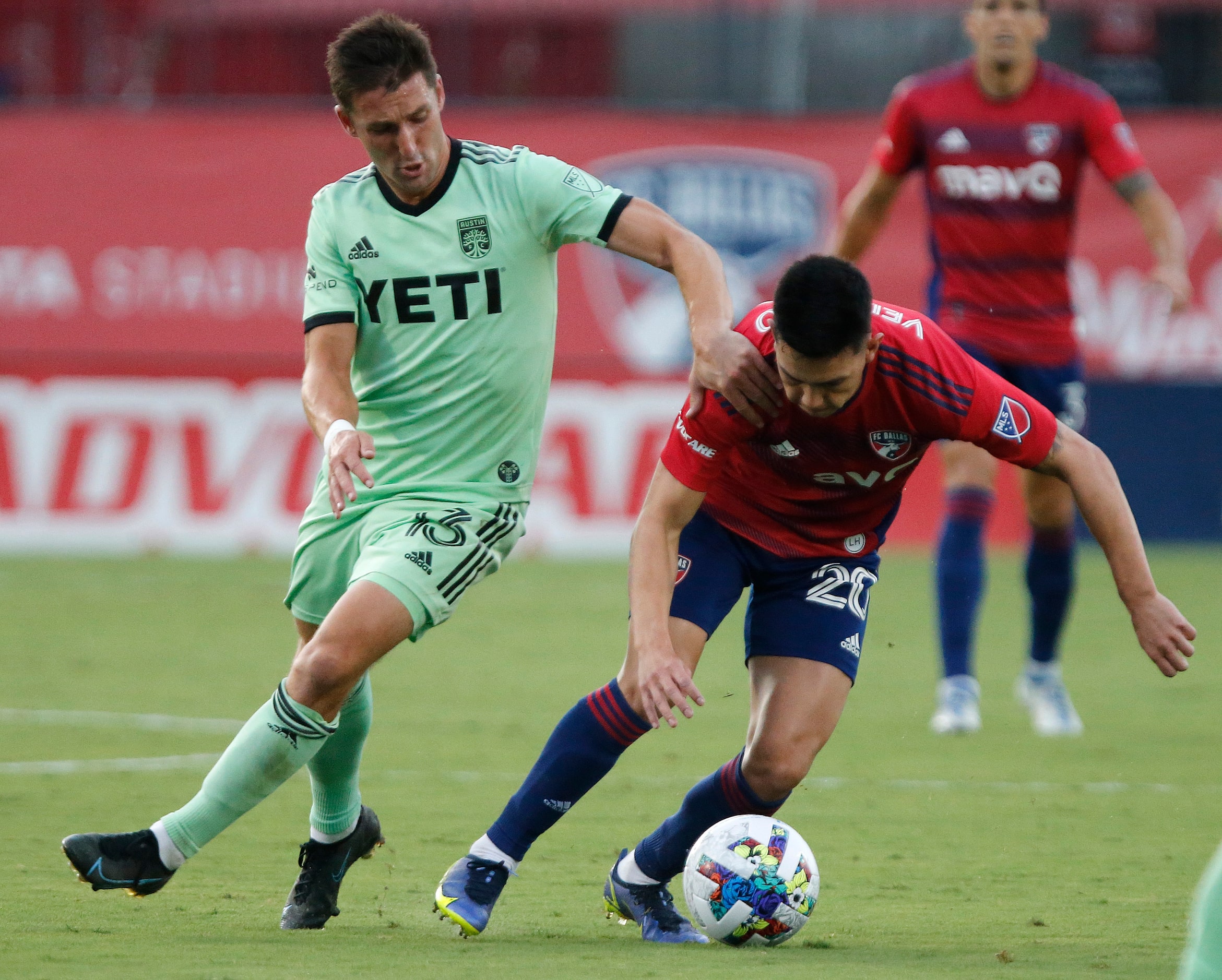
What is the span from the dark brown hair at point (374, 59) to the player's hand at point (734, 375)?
1.03 m

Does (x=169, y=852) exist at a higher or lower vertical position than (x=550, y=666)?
higher

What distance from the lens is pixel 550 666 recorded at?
9789 mm

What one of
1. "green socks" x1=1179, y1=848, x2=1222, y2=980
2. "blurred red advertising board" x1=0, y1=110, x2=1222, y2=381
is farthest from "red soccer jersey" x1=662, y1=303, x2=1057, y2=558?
"blurred red advertising board" x1=0, y1=110, x2=1222, y2=381

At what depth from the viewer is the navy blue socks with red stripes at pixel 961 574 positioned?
305 inches

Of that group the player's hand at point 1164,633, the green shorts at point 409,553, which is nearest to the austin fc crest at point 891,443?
the player's hand at point 1164,633

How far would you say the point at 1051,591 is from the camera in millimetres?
7980

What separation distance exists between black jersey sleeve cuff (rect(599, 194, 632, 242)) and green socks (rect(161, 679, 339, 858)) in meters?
1.46

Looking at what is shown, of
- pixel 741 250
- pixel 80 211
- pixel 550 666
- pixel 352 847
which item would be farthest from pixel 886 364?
pixel 80 211

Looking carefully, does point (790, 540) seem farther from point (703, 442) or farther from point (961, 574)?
point (961, 574)

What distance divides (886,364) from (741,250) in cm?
1203

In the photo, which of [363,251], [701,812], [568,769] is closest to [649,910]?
[701,812]

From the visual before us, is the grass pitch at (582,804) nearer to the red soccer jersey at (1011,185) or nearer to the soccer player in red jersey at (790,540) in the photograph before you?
the soccer player in red jersey at (790,540)

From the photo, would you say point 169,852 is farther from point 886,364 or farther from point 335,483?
point 886,364

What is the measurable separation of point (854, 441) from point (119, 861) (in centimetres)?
204
